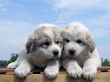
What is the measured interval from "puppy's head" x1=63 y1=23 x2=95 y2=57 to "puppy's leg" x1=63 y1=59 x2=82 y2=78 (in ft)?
0.58

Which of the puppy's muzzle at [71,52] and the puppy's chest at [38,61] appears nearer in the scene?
the puppy's muzzle at [71,52]

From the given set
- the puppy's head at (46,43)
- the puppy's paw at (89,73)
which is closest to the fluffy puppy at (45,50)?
the puppy's head at (46,43)

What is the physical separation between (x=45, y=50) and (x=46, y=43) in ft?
0.54

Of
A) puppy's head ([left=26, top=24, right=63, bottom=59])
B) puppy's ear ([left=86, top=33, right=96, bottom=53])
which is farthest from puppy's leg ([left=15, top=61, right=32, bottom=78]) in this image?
puppy's ear ([left=86, top=33, right=96, bottom=53])

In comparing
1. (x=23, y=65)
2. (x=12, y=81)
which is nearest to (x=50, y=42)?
(x=23, y=65)

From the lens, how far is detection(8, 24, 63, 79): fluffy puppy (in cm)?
456

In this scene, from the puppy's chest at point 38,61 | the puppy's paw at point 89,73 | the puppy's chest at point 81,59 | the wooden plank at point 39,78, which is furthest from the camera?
the puppy's chest at point 81,59

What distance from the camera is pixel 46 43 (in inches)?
183

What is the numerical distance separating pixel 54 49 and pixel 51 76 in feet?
1.93

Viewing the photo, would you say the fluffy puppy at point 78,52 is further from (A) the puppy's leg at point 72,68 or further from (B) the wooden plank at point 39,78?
(B) the wooden plank at point 39,78

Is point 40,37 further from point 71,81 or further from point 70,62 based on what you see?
point 71,81

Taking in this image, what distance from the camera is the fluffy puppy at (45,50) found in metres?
4.56

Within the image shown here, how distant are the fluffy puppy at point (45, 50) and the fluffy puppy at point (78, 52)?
203mm

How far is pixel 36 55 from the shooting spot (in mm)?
4824
